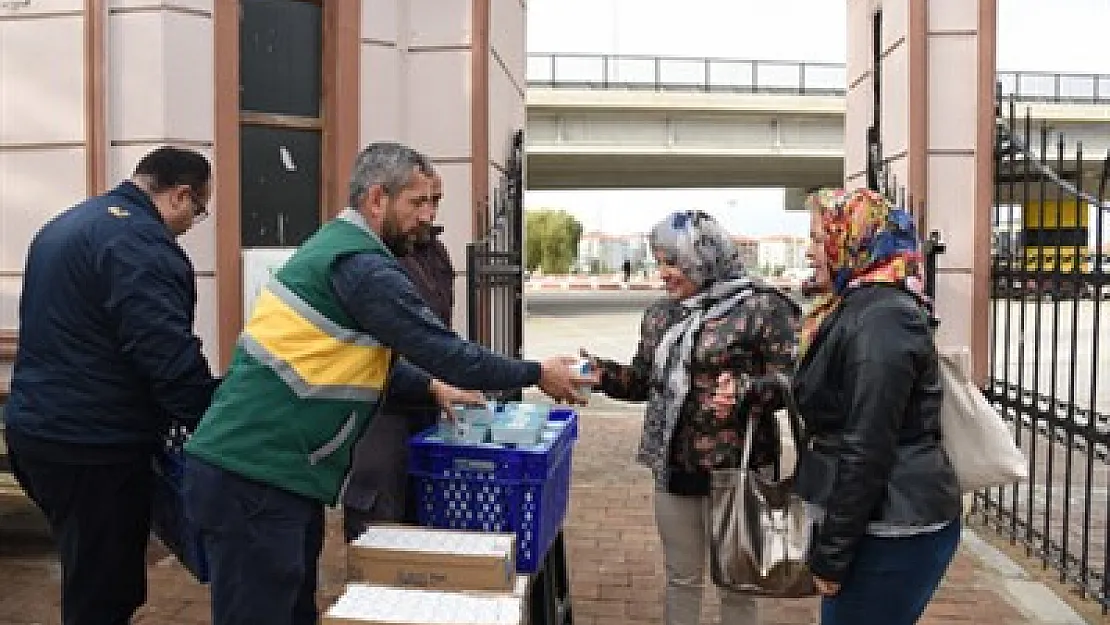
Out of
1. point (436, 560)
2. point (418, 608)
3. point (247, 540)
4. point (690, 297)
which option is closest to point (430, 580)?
point (436, 560)

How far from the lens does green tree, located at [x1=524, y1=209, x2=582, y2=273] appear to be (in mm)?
77562

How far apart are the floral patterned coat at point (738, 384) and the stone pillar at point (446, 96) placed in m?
2.89

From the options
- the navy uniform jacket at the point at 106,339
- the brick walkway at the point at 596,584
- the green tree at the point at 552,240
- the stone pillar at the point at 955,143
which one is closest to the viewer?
the navy uniform jacket at the point at 106,339

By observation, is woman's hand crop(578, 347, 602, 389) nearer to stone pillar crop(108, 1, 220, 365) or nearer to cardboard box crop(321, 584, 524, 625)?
cardboard box crop(321, 584, 524, 625)

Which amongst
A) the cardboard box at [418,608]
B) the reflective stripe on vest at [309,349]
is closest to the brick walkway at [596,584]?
the cardboard box at [418,608]

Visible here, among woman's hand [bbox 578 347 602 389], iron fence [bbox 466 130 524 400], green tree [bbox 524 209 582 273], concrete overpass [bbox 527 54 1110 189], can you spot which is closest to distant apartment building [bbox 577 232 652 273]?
green tree [bbox 524 209 582 273]

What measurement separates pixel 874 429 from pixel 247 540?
5.34ft

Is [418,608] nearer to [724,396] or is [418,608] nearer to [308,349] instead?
[308,349]

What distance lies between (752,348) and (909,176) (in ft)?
9.90

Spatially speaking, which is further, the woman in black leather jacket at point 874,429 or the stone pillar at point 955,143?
the stone pillar at point 955,143

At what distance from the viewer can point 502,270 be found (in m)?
6.25

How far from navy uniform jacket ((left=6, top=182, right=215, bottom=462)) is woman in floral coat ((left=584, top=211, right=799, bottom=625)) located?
1.39 meters

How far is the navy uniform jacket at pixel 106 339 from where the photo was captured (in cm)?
298

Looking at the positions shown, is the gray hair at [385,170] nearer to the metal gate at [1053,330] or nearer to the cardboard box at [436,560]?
the cardboard box at [436,560]
